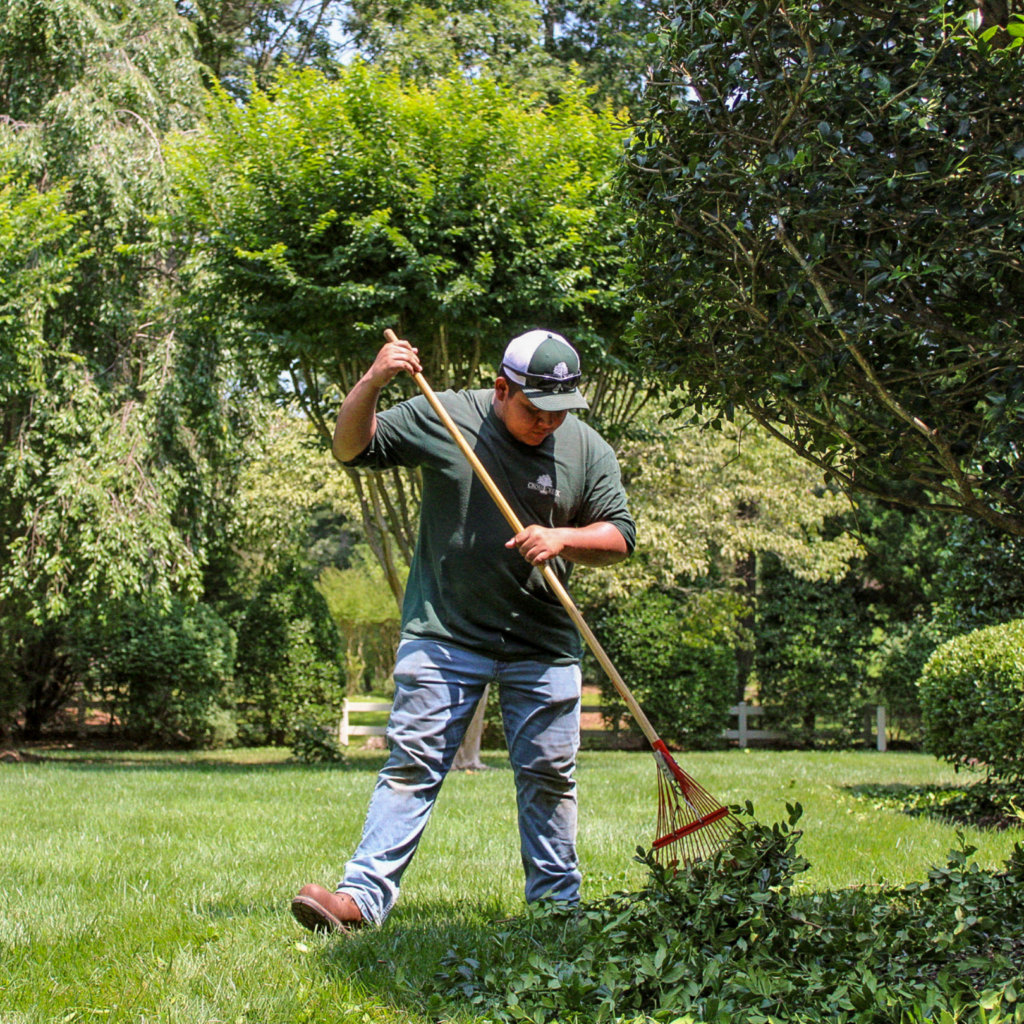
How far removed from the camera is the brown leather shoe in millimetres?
2994

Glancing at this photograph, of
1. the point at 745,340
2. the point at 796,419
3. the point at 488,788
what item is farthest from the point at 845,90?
the point at 488,788

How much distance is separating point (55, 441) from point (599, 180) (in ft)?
22.0

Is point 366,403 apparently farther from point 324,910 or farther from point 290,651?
point 290,651

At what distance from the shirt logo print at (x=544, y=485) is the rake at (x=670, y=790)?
0.12 meters

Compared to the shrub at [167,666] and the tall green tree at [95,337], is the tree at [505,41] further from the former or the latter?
the shrub at [167,666]

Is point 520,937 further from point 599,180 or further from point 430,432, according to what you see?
point 599,180

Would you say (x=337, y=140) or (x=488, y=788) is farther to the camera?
(x=337, y=140)

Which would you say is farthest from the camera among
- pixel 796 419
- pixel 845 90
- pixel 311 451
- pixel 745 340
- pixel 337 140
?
pixel 311 451

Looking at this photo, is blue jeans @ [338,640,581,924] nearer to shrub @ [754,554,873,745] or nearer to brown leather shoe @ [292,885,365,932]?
brown leather shoe @ [292,885,365,932]

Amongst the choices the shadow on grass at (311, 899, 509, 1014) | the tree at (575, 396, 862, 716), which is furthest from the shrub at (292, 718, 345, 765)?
the shadow on grass at (311, 899, 509, 1014)

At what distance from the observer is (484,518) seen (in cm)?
336

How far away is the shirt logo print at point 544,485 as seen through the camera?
135 inches

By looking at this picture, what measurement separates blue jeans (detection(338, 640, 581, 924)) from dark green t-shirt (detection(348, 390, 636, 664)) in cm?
8

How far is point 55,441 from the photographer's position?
38.8 ft
